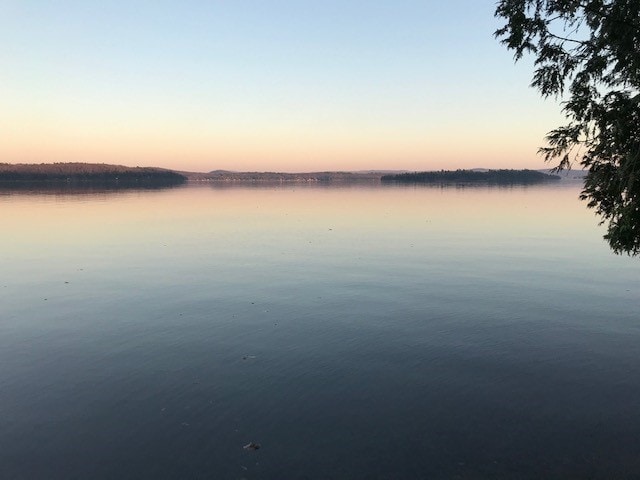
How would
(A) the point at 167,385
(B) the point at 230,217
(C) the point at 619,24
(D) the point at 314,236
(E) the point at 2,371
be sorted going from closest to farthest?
(A) the point at 167,385, (E) the point at 2,371, (C) the point at 619,24, (D) the point at 314,236, (B) the point at 230,217

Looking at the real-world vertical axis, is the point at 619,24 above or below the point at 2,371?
above

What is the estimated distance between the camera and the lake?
8.56 meters

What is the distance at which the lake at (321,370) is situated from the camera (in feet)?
28.1

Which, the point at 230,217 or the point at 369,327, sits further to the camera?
the point at 230,217

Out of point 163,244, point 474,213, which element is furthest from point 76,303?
point 474,213

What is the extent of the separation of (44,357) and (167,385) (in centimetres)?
483

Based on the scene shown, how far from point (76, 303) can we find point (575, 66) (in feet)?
73.8

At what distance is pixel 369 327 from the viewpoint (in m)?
16.1

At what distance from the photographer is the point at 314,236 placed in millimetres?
41188

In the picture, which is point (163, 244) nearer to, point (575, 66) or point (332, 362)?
point (332, 362)

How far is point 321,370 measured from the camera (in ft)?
40.8

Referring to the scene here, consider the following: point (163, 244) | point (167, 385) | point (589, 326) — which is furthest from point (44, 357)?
point (163, 244)

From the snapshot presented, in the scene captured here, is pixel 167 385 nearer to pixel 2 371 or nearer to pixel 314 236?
pixel 2 371

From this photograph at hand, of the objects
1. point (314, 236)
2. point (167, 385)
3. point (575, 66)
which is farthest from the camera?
point (314, 236)
